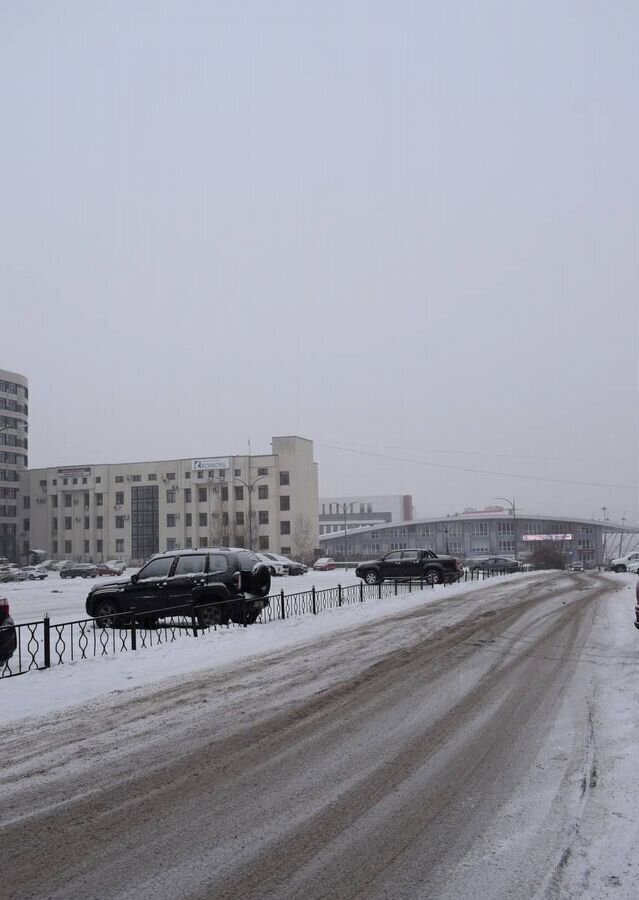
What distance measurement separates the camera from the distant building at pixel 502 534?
125 meters

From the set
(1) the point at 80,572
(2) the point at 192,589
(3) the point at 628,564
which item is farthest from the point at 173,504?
(2) the point at 192,589

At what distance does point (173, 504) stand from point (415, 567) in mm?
74859

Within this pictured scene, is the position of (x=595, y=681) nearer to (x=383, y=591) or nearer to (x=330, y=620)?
(x=330, y=620)

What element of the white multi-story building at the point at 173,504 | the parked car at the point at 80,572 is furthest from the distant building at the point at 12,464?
the parked car at the point at 80,572

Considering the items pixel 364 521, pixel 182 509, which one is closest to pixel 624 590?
pixel 182 509

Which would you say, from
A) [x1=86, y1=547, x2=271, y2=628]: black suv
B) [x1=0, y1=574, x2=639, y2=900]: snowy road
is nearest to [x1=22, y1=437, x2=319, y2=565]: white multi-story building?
[x1=86, y1=547, x2=271, y2=628]: black suv

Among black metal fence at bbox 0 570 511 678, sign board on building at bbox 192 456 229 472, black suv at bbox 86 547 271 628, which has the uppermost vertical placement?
sign board on building at bbox 192 456 229 472

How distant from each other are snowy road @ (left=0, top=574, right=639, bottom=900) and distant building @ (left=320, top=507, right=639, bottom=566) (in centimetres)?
11160

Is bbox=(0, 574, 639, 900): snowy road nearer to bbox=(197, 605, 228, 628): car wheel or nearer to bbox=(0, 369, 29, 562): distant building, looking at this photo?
bbox=(197, 605, 228, 628): car wheel

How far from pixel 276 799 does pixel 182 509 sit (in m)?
98.9

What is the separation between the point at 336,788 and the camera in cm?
609

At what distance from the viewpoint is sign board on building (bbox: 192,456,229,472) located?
10144 cm

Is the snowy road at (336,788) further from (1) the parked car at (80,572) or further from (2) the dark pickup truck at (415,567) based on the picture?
(1) the parked car at (80,572)

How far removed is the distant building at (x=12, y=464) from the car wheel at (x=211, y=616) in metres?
103
